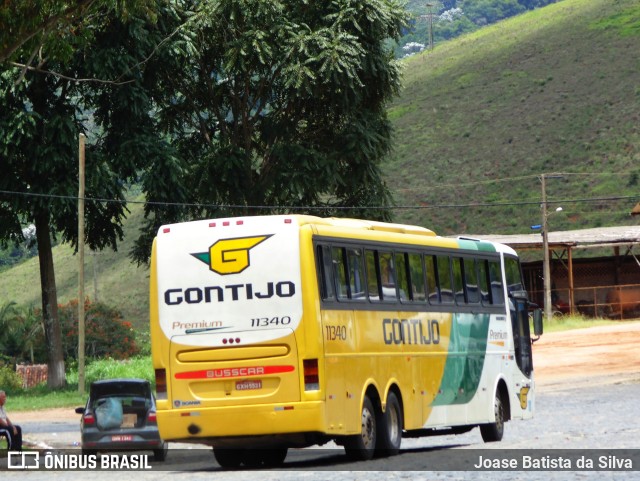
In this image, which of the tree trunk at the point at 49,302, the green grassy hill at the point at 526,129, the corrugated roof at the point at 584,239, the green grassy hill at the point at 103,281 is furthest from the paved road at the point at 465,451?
the green grassy hill at the point at 103,281

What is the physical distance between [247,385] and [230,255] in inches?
72.7

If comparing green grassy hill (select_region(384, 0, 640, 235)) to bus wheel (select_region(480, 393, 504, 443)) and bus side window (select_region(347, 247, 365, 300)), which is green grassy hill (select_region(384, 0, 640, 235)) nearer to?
bus wheel (select_region(480, 393, 504, 443))

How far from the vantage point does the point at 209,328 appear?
18.0m

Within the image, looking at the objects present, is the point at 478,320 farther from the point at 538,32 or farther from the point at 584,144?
the point at 538,32

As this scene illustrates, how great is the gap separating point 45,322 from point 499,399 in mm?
25814

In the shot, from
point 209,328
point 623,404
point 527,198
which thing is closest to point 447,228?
point 527,198

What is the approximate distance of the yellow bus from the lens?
57.6 feet

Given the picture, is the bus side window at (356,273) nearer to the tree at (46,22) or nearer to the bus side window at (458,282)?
the bus side window at (458,282)

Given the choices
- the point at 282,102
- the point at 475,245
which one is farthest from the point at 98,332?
the point at 475,245

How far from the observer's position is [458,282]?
73.9ft

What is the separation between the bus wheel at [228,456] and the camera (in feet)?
64.7

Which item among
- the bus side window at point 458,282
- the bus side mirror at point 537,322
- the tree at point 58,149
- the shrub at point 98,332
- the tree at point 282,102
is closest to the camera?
the bus side window at point 458,282

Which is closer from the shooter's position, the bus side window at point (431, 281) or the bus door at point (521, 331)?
the bus side window at point (431, 281)

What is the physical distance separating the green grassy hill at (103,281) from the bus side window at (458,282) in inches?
3043
